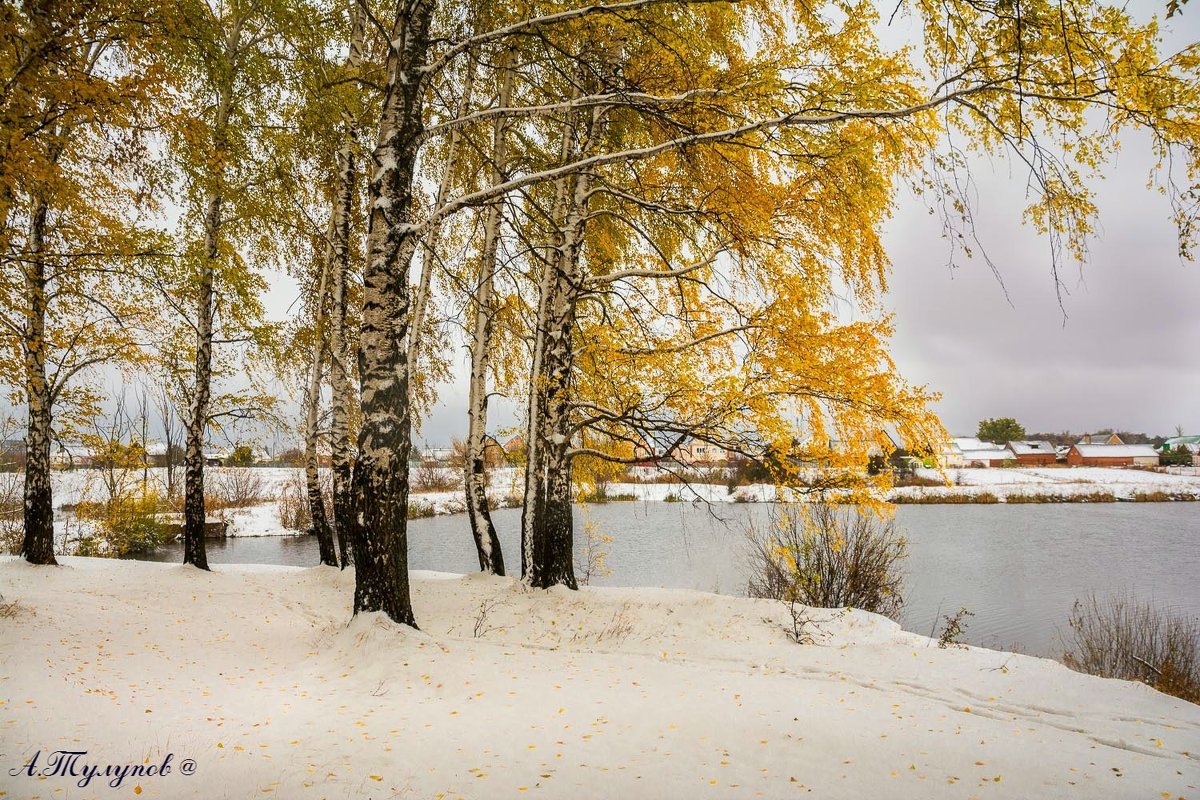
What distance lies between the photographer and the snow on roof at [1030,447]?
245ft

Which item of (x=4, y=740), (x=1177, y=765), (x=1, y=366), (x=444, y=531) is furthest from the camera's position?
(x=444, y=531)

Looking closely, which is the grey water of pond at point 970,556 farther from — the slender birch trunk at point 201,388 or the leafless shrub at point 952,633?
the slender birch trunk at point 201,388

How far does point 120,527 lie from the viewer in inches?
601

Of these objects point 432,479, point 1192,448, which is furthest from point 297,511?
point 1192,448

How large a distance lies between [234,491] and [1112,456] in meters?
84.4

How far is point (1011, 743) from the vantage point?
11.0 feet

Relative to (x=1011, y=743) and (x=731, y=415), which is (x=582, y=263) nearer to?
(x=731, y=415)

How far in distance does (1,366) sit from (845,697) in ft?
27.6

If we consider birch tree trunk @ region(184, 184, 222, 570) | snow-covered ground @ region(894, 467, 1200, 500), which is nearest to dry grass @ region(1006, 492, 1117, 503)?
snow-covered ground @ region(894, 467, 1200, 500)

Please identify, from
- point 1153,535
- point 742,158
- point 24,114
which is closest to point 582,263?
point 742,158

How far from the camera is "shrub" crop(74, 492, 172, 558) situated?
47.6ft

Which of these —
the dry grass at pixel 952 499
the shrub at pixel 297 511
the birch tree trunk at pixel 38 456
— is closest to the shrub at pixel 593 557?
the birch tree trunk at pixel 38 456

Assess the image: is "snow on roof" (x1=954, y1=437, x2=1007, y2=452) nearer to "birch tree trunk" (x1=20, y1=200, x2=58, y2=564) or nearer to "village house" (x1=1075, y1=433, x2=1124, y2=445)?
"village house" (x1=1075, y1=433, x2=1124, y2=445)

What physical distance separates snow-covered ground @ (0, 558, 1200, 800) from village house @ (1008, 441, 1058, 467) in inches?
3185
